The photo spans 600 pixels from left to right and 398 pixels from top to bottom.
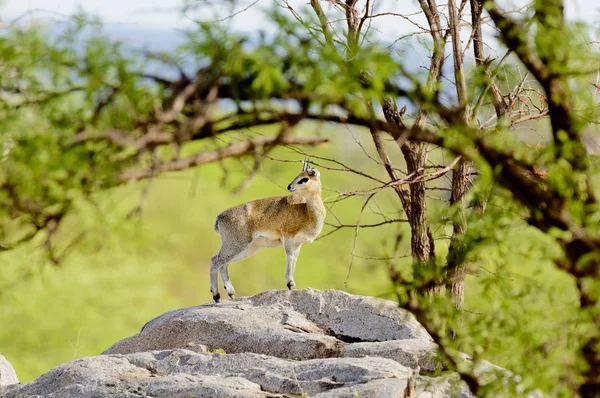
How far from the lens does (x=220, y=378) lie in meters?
8.15

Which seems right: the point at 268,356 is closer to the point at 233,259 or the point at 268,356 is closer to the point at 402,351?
the point at 402,351

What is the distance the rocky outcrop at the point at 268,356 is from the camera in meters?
7.87

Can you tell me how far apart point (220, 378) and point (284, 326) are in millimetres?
1723

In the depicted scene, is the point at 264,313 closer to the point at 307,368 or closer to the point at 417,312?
the point at 307,368

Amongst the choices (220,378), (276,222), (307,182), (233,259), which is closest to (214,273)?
(233,259)

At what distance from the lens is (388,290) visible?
17.6 feet

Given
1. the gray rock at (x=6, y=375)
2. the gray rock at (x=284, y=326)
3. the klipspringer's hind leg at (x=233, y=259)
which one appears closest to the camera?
the gray rock at (x=284, y=326)

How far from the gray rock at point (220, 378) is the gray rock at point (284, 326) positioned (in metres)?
0.63

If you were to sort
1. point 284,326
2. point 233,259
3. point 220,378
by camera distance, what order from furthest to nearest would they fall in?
1. point 233,259
2. point 284,326
3. point 220,378

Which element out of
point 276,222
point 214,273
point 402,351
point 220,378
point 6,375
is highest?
point 276,222

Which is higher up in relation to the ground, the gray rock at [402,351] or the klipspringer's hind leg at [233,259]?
the klipspringer's hind leg at [233,259]

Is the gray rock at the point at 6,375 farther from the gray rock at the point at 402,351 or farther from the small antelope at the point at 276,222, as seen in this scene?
the gray rock at the point at 402,351

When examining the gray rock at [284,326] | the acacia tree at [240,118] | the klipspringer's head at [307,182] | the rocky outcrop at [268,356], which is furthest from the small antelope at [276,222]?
the acacia tree at [240,118]

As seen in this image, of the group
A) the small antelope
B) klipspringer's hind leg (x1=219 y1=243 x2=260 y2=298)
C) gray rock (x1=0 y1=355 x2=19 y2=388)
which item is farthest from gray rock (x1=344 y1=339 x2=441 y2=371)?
→ gray rock (x1=0 y1=355 x2=19 y2=388)
